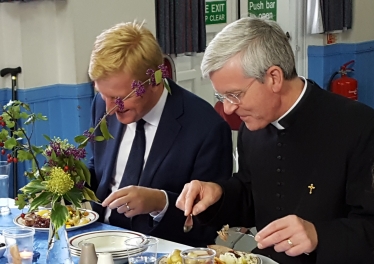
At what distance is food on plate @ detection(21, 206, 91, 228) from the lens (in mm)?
2049

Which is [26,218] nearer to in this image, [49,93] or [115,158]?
[115,158]

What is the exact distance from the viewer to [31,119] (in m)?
1.70

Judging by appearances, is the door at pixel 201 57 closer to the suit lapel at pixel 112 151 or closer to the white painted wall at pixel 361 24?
the white painted wall at pixel 361 24

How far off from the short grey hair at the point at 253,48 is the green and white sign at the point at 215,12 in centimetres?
317

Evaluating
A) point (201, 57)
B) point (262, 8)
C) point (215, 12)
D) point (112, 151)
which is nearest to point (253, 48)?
point (112, 151)

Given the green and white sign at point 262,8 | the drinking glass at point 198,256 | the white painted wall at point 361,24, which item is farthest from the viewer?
the white painted wall at point 361,24

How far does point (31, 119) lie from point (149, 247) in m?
0.46

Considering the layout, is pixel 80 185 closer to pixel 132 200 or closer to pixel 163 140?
pixel 132 200

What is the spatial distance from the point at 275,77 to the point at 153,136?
0.65 meters

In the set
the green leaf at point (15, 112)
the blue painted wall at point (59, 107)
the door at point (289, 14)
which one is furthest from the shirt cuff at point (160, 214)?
the door at point (289, 14)

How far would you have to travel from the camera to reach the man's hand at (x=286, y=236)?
5.18 feet

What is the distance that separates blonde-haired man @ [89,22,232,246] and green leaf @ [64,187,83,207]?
20.2 inches

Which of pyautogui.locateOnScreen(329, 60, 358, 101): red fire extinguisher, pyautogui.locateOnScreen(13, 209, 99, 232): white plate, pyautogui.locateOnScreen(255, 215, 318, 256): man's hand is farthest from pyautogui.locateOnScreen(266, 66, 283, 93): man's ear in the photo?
pyautogui.locateOnScreen(329, 60, 358, 101): red fire extinguisher

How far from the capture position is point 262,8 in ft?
18.0
